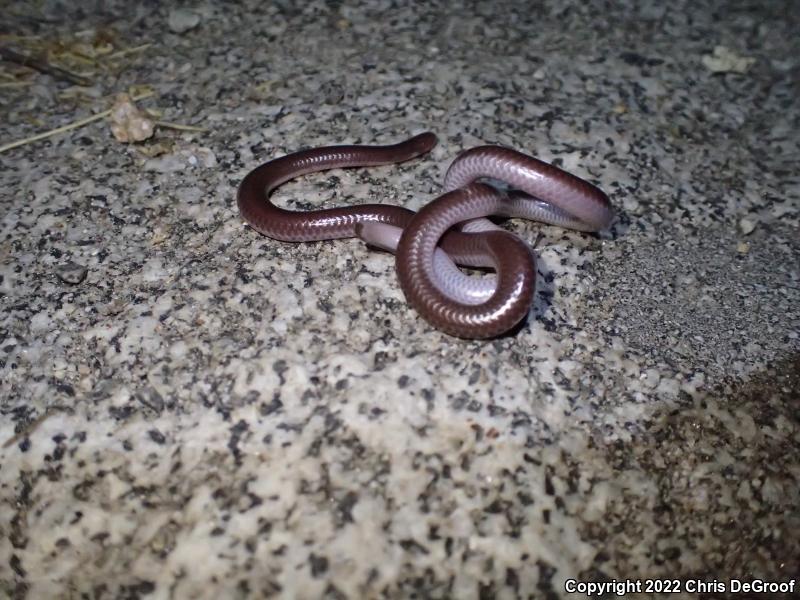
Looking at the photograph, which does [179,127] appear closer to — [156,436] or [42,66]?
[42,66]

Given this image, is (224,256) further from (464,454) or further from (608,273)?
(608,273)

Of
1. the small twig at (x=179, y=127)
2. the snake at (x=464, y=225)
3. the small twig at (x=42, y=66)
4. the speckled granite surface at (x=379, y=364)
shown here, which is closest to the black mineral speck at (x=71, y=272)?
the speckled granite surface at (x=379, y=364)

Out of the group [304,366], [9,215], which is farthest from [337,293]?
[9,215]

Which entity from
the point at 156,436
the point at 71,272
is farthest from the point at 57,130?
the point at 156,436

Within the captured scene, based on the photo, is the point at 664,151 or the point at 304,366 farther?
the point at 664,151

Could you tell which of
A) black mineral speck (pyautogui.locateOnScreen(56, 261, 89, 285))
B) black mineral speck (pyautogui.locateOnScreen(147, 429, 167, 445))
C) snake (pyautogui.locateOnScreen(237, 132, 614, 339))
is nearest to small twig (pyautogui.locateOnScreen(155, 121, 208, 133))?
snake (pyautogui.locateOnScreen(237, 132, 614, 339))
